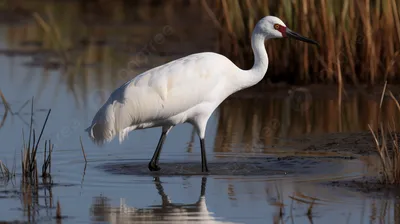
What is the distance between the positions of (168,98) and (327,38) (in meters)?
4.51

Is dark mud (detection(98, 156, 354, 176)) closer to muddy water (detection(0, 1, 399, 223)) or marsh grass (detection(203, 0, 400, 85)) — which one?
muddy water (detection(0, 1, 399, 223))

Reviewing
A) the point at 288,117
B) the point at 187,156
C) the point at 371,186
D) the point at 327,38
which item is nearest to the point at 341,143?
the point at 187,156

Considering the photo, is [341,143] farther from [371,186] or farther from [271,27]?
[371,186]

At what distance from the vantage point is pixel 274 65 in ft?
49.7

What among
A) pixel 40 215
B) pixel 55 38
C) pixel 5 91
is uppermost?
pixel 55 38

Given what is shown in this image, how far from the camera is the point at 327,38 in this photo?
46.7 feet

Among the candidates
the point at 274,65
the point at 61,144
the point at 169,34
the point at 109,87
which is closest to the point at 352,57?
the point at 274,65

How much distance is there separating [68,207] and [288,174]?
2.36 metres

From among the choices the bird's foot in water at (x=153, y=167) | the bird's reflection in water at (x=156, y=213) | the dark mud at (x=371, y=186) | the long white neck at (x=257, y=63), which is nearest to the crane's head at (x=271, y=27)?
the long white neck at (x=257, y=63)

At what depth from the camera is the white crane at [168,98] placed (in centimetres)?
1006

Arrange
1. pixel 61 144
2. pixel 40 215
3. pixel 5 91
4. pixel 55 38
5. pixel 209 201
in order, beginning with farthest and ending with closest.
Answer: pixel 55 38
pixel 5 91
pixel 61 144
pixel 209 201
pixel 40 215

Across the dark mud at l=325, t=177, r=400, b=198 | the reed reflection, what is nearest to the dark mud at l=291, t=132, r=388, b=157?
the reed reflection

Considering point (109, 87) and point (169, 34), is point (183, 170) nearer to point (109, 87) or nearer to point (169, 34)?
point (109, 87)

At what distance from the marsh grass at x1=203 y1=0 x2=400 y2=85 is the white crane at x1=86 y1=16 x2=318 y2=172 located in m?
3.55
